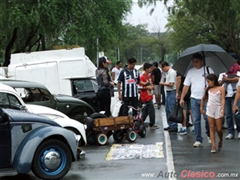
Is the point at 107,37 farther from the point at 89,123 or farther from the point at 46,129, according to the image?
the point at 46,129

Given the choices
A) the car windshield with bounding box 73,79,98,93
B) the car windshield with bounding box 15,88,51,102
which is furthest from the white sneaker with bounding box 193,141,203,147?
the car windshield with bounding box 73,79,98,93

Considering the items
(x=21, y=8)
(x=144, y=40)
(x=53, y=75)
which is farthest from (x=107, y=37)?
(x=144, y=40)

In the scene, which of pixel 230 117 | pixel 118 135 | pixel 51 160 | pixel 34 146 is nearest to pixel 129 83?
pixel 118 135

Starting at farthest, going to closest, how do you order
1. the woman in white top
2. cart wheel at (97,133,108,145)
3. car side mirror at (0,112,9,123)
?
cart wheel at (97,133,108,145) < the woman in white top < car side mirror at (0,112,9,123)

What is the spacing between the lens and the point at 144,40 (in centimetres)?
9631

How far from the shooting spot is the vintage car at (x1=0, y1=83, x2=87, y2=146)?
1033cm

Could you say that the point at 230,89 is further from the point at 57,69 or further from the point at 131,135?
the point at 57,69

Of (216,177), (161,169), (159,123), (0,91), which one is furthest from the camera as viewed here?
(159,123)

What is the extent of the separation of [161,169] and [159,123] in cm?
750

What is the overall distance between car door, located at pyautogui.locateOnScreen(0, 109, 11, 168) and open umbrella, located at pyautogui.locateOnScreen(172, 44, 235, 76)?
464 cm

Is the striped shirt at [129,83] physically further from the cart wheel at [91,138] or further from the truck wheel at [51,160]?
the truck wheel at [51,160]

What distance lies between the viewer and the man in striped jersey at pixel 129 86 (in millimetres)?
13845

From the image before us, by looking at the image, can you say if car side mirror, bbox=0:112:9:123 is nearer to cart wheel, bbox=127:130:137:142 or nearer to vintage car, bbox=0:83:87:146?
vintage car, bbox=0:83:87:146

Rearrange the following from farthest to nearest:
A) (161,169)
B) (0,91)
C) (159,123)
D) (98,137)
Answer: (159,123) < (98,137) < (0,91) < (161,169)
